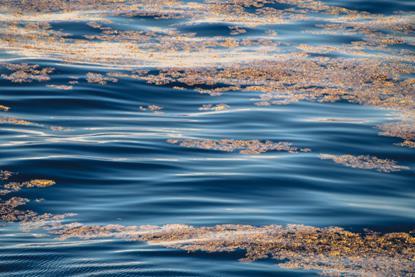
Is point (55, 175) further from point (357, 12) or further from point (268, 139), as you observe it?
point (357, 12)

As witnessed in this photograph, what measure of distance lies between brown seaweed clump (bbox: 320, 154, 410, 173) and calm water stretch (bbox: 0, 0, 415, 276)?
1 cm

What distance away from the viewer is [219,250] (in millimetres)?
2971

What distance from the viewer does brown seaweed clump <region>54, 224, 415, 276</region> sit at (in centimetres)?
288

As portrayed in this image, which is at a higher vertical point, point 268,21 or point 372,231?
point 268,21

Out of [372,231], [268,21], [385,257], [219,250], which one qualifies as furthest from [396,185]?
[268,21]

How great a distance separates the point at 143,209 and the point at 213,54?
269 cm

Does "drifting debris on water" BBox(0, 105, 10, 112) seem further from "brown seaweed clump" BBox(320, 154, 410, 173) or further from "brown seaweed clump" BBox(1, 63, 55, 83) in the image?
"brown seaweed clump" BBox(320, 154, 410, 173)

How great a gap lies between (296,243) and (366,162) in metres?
1.18

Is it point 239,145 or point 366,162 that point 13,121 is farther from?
point 366,162

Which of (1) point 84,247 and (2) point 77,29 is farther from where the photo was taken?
(2) point 77,29

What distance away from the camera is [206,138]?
440 cm

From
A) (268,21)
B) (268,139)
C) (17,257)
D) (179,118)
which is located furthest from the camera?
(268,21)

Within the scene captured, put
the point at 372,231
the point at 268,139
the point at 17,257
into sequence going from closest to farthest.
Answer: the point at 17,257
the point at 372,231
the point at 268,139

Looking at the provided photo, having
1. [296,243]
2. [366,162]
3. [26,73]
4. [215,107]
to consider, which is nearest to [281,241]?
[296,243]
